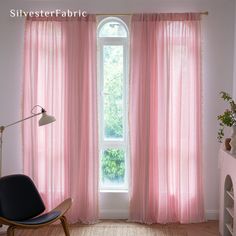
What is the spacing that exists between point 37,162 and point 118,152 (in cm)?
99

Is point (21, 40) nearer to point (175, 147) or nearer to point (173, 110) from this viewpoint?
point (173, 110)

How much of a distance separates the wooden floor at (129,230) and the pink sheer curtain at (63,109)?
17 cm

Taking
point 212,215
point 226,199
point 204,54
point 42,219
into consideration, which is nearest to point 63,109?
point 42,219

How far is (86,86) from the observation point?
3.82 meters

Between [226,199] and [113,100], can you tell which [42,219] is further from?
[226,199]

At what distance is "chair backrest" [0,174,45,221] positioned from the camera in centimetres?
304

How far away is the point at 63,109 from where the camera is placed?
12.7 feet

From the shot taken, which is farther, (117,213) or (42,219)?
(117,213)

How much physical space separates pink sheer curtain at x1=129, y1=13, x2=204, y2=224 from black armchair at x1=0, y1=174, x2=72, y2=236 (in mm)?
1051

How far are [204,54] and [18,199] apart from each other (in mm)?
2621

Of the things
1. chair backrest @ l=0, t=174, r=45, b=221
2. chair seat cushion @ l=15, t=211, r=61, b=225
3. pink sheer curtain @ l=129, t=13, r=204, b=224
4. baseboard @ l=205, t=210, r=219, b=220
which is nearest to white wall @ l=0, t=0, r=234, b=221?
baseboard @ l=205, t=210, r=219, b=220

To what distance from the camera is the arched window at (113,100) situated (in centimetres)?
397

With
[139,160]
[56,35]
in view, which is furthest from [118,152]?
[56,35]

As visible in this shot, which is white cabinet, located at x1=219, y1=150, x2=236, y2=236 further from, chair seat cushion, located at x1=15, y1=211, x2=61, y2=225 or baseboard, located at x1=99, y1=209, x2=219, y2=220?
chair seat cushion, located at x1=15, y1=211, x2=61, y2=225
